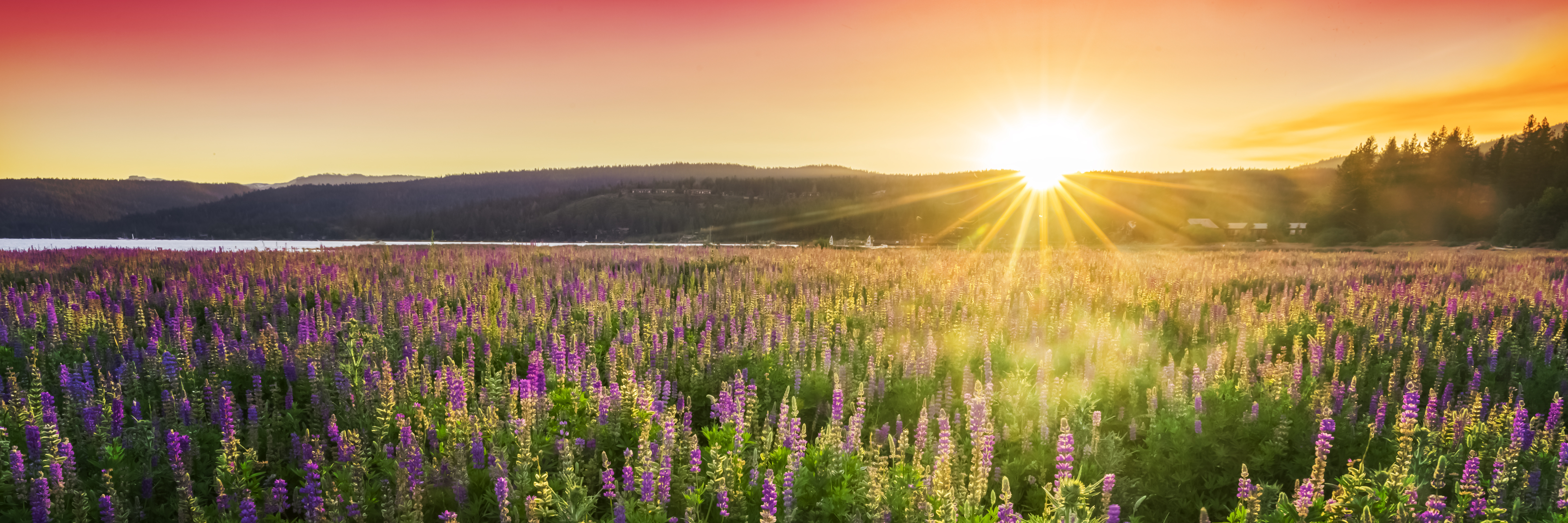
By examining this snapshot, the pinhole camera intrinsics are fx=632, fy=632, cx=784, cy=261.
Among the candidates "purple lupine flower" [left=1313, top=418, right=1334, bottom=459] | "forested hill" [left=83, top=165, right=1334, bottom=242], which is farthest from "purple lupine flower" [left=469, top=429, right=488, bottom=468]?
"forested hill" [left=83, top=165, right=1334, bottom=242]

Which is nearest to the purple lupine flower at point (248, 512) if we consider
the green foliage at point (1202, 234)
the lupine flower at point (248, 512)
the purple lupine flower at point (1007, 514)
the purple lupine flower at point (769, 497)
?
the lupine flower at point (248, 512)

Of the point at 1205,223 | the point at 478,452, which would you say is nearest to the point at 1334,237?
the point at 1205,223

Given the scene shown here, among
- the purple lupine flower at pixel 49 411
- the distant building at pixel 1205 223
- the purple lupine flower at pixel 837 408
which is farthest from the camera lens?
the distant building at pixel 1205 223

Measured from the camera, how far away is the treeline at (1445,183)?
70.9 m

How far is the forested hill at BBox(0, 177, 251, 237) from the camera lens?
159 m

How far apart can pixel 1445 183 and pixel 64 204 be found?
295m

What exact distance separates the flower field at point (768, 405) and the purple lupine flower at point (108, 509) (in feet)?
0.08

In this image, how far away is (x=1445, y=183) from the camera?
80812mm

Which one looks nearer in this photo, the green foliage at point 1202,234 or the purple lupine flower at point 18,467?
the purple lupine flower at point 18,467

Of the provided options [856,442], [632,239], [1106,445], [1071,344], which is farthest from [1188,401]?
[632,239]

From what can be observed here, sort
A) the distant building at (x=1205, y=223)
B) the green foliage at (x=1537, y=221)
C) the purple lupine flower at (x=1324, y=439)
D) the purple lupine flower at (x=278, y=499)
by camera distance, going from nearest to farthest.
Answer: the purple lupine flower at (x=278, y=499) < the purple lupine flower at (x=1324, y=439) < the green foliage at (x=1537, y=221) < the distant building at (x=1205, y=223)

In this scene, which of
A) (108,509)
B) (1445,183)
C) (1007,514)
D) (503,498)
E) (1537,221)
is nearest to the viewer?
(1007,514)

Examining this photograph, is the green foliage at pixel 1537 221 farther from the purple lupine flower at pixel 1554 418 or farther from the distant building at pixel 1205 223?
the purple lupine flower at pixel 1554 418

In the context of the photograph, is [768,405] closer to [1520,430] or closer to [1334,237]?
[1520,430]
